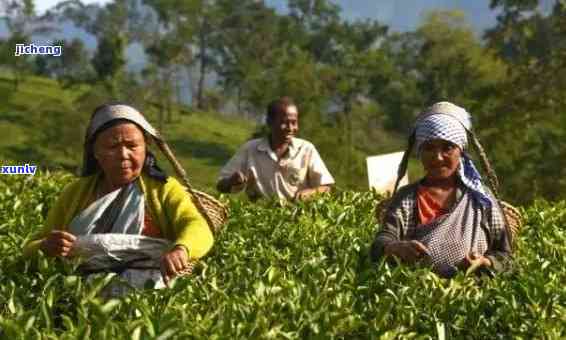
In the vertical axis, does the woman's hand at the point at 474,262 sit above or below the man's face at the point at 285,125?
below

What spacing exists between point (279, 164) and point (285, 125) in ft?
1.26

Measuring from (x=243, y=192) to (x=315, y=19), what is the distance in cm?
6448

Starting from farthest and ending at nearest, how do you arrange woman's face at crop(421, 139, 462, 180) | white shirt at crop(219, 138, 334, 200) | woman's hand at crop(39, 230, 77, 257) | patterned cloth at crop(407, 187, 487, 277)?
white shirt at crop(219, 138, 334, 200) < woman's face at crop(421, 139, 462, 180) < patterned cloth at crop(407, 187, 487, 277) < woman's hand at crop(39, 230, 77, 257)

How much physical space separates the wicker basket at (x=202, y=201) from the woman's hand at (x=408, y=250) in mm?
962

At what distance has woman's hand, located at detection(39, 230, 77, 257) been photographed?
151 inches

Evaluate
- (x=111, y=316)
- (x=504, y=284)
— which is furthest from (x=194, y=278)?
(x=504, y=284)

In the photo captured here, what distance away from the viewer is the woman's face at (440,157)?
14.1ft

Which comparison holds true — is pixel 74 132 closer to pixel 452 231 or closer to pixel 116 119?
pixel 116 119

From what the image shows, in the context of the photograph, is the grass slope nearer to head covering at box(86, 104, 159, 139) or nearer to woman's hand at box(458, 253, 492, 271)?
head covering at box(86, 104, 159, 139)

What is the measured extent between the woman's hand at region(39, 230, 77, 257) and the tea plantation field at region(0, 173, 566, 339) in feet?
0.18

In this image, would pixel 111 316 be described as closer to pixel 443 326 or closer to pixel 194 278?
pixel 194 278
